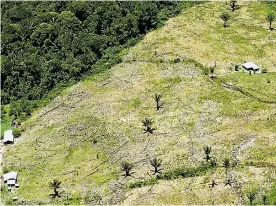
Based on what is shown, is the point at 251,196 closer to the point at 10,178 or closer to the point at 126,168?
the point at 126,168

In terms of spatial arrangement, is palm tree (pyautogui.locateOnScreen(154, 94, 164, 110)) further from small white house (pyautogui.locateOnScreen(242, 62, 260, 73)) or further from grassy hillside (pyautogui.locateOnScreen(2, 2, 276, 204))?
small white house (pyautogui.locateOnScreen(242, 62, 260, 73))

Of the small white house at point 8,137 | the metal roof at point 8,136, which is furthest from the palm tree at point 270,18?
the small white house at point 8,137

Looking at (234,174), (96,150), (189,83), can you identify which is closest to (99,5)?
(189,83)

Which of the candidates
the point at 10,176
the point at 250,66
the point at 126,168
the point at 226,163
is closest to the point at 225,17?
the point at 250,66

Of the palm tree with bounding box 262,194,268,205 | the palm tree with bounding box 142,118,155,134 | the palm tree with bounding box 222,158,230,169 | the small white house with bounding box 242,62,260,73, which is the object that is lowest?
the palm tree with bounding box 262,194,268,205

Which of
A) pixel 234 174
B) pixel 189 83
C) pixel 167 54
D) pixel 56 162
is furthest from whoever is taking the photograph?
pixel 167 54

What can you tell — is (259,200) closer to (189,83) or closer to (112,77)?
(189,83)

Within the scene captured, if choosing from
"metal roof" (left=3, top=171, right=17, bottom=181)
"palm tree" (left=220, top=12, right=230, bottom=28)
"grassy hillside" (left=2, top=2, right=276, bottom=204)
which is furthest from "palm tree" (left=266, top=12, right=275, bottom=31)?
"metal roof" (left=3, top=171, right=17, bottom=181)
